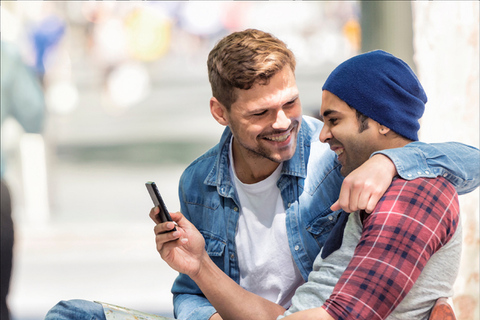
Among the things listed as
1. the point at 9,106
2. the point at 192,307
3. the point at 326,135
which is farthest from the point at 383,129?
the point at 9,106

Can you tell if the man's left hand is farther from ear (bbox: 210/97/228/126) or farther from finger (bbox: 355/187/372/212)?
ear (bbox: 210/97/228/126)

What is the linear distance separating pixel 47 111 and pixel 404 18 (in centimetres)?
366

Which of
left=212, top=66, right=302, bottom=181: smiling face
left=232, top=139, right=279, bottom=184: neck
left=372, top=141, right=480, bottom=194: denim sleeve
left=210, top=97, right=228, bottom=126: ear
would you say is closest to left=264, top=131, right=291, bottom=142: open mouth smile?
left=212, top=66, right=302, bottom=181: smiling face

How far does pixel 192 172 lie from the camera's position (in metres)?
2.22

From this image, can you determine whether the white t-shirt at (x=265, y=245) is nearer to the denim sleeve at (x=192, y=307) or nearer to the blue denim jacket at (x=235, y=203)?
the blue denim jacket at (x=235, y=203)

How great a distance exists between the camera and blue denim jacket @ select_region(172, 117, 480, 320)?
1985 millimetres

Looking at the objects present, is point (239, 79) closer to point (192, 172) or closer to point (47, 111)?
point (192, 172)

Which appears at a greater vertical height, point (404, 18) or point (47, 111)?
point (404, 18)

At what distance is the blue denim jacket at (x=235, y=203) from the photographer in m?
1.99

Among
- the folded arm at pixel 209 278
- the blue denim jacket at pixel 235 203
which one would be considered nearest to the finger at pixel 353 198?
the blue denim jacket at pixel 235 203

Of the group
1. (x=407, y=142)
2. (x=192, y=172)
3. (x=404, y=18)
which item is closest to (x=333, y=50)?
(x=404, y=18)

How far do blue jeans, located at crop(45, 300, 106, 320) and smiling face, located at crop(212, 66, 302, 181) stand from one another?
2.47 feet

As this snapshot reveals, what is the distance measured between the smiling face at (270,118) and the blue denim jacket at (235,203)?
9 centimetres

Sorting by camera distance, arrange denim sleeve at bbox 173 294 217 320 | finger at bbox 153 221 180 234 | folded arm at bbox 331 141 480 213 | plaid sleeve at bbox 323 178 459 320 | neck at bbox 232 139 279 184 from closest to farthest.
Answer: plaid sleeve at bbox 323 178 459 320 < folded arm at bbox 331 141 480 213 < finger at bbox 153 221 180 234 < denim sleeve at bbox 173 294 217 320 < neck at bbox 232 139 279 184
